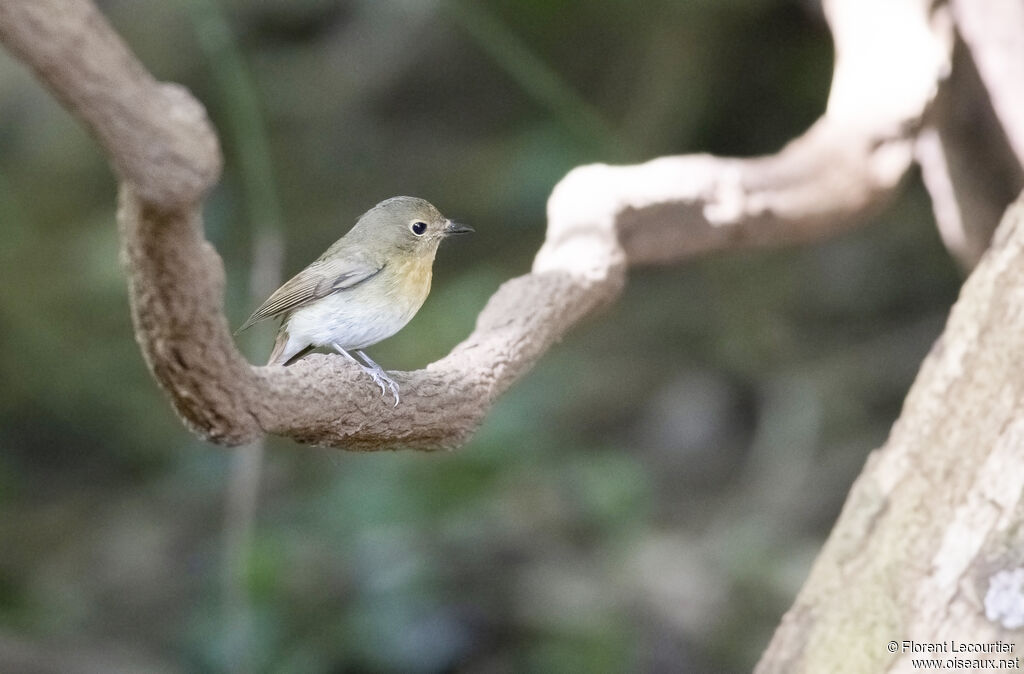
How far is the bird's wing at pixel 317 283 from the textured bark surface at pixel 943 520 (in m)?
1.41

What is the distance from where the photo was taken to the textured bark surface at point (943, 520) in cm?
230

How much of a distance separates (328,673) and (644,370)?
2.57 m

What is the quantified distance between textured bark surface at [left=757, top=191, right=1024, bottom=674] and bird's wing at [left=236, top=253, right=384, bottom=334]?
1411mm

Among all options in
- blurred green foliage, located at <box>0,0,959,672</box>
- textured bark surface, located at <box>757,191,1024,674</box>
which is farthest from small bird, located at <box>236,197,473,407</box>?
textured bark surface, located at <box>757,191,1024,674</box>

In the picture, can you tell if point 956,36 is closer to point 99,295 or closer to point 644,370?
point 644,370

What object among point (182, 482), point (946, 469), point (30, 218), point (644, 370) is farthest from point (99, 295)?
point (946, 469)

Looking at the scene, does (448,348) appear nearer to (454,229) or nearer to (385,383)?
(454,229)

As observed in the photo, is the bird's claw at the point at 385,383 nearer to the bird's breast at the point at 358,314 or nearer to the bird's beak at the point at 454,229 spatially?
the bird's breast at the point at 358,314

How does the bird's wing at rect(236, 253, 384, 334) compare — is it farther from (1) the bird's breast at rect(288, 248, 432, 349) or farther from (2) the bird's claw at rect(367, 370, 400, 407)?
(2) the bird's claw at rect(367, 370, 400, 407)

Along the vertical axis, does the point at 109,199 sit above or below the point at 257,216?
above

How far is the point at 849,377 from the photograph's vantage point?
5.78 m

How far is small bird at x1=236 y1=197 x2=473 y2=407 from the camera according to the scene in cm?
286

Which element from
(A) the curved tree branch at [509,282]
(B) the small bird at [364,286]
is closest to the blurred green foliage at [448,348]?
(B) the small bird at [364,286]

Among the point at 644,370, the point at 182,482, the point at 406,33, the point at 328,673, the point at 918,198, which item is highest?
the point at 406,33
